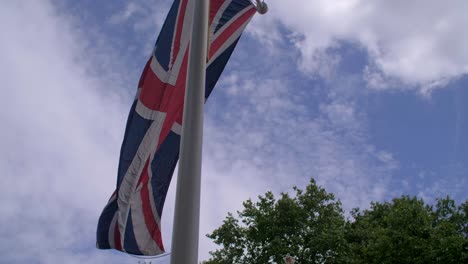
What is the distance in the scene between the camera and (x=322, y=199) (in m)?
33.5

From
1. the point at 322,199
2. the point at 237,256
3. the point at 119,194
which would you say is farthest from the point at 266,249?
the point at 119,194

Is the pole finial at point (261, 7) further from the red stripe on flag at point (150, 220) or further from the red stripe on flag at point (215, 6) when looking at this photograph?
the red stripe on flag at point (150, 220)

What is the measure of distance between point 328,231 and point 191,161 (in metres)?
27.7

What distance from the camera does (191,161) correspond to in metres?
4.55

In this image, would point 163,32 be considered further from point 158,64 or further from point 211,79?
point 211,79

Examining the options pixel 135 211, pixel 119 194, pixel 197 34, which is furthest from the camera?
pixel 119 194

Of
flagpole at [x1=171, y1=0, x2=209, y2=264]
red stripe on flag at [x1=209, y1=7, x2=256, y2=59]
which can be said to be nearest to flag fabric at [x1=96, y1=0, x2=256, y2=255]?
red stripe on flag at [x1=209, y1=7, x2=256, y2=59]

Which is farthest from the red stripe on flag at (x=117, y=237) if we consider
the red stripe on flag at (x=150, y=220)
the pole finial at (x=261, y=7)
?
the pole finial at (x=261, y=7)

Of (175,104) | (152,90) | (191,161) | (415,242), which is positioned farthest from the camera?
(415,242)

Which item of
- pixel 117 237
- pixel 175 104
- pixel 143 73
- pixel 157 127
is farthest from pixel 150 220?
pixel 143 73

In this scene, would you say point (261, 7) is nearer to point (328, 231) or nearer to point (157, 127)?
point (157, 127)

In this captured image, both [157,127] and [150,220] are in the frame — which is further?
[157,127]

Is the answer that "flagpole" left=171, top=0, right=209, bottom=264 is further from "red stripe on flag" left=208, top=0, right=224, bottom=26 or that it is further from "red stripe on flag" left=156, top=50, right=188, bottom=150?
"red stripe on flag" left=208, top=0, right=224, bottom=26

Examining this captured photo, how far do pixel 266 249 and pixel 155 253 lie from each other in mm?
25992
